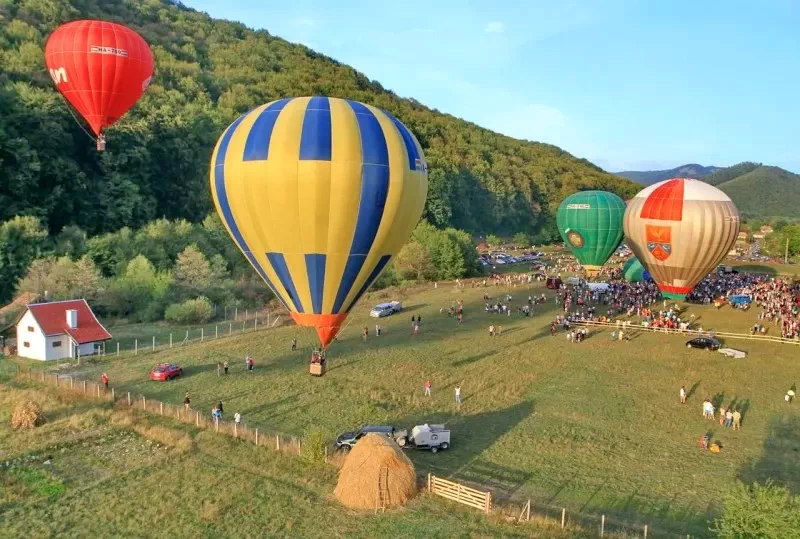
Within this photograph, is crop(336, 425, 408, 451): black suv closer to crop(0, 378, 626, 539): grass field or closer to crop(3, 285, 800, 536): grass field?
crop(3, 285, 800, 536): grass field

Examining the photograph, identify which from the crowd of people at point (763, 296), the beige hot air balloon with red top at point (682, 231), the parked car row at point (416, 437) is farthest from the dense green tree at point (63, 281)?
the crowd of people at point (763, 296)

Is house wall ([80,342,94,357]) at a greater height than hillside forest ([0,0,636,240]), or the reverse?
hillside forest ([0,0,636,240])

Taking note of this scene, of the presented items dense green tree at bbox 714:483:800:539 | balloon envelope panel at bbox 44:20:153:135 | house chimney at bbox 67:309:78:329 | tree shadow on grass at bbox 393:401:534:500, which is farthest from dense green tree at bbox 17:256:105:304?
dense green tree at bbox 714:483:800:539

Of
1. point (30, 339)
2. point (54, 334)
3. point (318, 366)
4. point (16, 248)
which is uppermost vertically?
point (16, 248)

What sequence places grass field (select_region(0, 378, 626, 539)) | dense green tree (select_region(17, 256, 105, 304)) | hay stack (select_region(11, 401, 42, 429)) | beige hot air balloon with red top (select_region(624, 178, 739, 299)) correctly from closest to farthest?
grass field (select_region(0, 378, 626, 539)), hay stack (select_region(11, 401, 42, 429)), beige hot air balloon with red top (select_region(624, 178, 739, 299)), dense green tree (select_region(17, 256, 105, 304))

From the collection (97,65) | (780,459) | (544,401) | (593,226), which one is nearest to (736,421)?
(780,459)

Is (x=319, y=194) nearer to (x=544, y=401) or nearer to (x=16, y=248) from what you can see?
(x=544, y=401)
